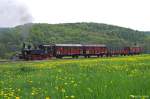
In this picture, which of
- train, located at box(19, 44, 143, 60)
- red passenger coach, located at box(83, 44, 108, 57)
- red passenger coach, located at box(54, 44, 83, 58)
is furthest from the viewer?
red passenger coach, located at box(83, 44, 108, 57)

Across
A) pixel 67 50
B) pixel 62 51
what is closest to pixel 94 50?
pixel 67 50

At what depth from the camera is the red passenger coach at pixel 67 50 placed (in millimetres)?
67356

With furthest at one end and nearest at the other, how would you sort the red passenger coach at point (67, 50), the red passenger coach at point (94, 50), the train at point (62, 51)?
1. the red passenger coach at point (94, 50)
2. the red passenger coach at point (67, 50)
3. the train at point (62, 51)

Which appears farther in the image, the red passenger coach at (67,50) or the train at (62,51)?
the red passenger coach at (67,50)

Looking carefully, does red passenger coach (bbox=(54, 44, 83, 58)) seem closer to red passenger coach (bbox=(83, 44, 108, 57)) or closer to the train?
the train

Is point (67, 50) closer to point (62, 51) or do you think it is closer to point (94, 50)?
point (62, 51)

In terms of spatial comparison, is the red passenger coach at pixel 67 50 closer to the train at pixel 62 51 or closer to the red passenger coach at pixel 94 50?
the train at pixel 62 51

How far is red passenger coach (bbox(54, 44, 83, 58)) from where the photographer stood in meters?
67.4

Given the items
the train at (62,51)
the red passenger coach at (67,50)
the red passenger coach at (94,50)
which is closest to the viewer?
the train at (62,51)

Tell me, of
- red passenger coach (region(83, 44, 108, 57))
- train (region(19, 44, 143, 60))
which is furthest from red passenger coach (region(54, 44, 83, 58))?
red passenger coach (region(83, 44, 108, 57))

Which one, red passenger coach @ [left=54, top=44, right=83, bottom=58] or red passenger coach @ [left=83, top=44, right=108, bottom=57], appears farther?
red passenger coach @ [left=83, top=44, right=108, bottom=57]

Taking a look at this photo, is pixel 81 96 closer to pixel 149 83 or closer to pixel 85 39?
pixel 149 83

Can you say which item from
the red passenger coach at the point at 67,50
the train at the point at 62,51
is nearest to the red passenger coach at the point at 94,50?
the train at the point at 62,51

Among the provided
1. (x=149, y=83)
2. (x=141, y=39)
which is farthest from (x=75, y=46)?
(x=141, y=39)
